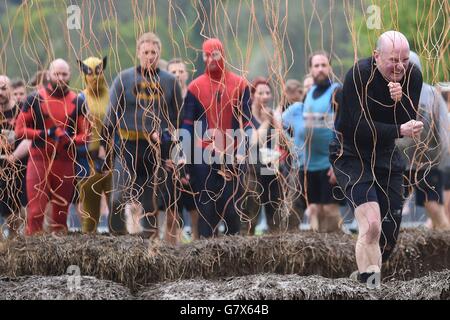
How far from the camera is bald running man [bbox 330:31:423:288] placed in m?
7.76

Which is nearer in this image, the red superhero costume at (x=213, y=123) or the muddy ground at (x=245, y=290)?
the muddy ground at (x=245, y=290)

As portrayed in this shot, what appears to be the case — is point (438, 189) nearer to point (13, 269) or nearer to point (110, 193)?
Answer: point (110, 193)

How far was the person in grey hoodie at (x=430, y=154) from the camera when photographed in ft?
30.0

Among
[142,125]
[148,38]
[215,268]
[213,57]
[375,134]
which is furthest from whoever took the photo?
[213,57]

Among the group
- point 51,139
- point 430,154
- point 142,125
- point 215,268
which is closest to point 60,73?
point 51,139

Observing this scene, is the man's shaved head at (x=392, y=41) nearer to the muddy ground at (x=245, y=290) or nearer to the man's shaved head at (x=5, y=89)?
the muddy ground at (x=245, y=290)

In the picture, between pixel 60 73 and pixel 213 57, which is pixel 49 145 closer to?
pixel 60 73

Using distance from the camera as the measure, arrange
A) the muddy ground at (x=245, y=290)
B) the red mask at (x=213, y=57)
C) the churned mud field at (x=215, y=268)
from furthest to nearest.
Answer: the red mask at (x=213, y=57) → the churned mud field at (x=215, y=268) → the muddy ground at (x=245, y=290)

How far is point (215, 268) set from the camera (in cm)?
880

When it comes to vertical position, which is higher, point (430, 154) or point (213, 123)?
point (213, 123)

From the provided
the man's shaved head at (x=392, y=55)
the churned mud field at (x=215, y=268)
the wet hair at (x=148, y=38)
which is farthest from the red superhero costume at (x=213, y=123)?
the man's shaved head at (x=392, y=55)

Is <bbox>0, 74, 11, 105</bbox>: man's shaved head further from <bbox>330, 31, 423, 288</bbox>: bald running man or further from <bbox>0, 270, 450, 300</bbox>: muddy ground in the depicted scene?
<bbox>330, 31, 423, 288</bbox>: bald running man

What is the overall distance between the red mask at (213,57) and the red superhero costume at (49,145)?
1.23 m

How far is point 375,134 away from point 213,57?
7.53 ft
